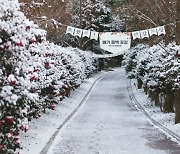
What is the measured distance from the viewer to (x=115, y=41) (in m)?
27.2

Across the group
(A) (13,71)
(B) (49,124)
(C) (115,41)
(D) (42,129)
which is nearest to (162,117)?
(B) (49,124)

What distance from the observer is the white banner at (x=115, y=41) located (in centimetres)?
2698

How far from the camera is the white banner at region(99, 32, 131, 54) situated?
88.5ft

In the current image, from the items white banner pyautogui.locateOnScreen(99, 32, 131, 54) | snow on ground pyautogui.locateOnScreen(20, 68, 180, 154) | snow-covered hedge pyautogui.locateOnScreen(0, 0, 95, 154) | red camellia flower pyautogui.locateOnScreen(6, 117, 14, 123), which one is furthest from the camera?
white banner pyautogui.locateOnScreen(99, 32, 131, 54)

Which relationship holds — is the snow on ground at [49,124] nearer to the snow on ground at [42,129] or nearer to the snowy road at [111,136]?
the snow on ground at [42,129]

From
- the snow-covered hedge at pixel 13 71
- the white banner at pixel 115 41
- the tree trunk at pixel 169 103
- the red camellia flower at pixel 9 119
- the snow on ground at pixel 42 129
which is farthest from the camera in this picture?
the white banner at pixel 115 41

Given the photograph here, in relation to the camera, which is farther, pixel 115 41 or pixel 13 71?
pixel 115 41

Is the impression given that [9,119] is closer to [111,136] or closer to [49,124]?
[111,136]

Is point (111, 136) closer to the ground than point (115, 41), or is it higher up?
closer to the ground

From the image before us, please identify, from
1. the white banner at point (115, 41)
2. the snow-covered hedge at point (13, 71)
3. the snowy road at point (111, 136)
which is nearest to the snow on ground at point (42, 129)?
the snowy road at point (111, 136)

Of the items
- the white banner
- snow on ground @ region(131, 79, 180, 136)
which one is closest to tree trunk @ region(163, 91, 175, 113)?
snow on ground @ region(131, 79, 180, 136)

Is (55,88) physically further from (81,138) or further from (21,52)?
(21,52)

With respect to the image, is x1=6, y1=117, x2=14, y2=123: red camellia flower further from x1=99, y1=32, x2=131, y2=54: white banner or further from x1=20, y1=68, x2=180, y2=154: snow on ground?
x1=99, y1=32, x2=131, y2=54: white banner

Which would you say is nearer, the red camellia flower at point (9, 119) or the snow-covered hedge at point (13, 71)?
the snow-covered hedge at point (13, 71)
